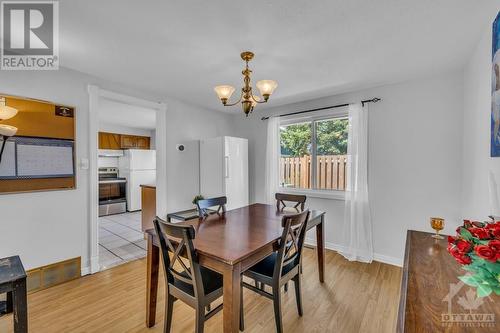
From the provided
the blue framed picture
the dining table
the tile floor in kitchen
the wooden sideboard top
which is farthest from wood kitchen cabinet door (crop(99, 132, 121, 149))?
the blue framed picture

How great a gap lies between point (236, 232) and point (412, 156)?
247 centimetres

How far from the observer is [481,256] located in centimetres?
68

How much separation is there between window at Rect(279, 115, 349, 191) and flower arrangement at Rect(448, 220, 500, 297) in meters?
2.66

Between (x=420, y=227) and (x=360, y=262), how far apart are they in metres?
0.86

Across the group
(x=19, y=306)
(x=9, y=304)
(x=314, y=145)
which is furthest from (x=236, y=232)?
(x=314, y=145)

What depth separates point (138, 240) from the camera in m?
3.90

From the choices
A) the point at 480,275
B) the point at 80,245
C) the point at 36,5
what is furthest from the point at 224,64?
the point at 80,245

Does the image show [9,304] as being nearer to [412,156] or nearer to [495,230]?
[495,230]

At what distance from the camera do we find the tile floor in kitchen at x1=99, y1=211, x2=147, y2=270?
10.3 feet

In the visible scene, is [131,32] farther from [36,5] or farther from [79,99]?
[79,99]

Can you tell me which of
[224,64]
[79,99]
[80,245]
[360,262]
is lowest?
[360,262]

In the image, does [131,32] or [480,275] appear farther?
[131,32]

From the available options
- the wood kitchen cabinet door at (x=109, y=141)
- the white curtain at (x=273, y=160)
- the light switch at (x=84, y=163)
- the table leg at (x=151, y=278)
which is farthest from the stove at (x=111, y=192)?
the table leg at (x=151, y=278)

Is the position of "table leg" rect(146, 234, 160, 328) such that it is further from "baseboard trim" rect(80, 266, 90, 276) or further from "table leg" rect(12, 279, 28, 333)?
"baseboard trim" rect(80, 266, 90, 276)
